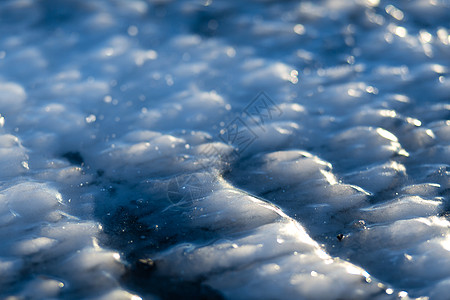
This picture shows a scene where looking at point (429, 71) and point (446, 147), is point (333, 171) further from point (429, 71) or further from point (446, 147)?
point (429, 71)

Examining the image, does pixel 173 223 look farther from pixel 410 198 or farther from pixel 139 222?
pixel 410 198

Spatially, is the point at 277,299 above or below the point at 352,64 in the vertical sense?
below

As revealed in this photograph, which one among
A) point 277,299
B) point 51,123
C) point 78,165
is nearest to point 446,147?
point 277,299

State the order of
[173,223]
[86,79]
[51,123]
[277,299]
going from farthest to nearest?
[86,79] < [51,123] < [173,223] < [277,299]

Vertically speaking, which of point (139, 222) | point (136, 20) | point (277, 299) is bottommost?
point (277, 299)

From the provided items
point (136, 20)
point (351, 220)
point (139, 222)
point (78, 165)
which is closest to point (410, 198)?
point (351, 220)

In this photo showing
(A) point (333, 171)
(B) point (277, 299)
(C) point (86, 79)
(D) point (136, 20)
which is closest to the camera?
(B) point (277, 299)

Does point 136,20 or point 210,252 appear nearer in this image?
point 210,252
